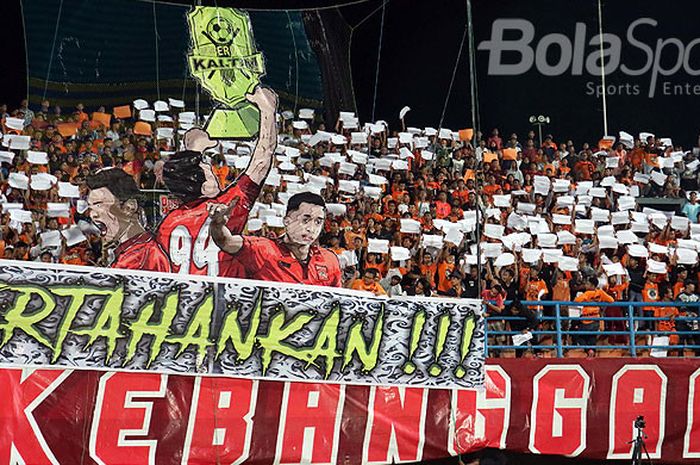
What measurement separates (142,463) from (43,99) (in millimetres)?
3883

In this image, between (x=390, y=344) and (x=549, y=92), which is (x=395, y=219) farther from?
(x=549, y=92)

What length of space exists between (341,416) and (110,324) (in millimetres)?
2800

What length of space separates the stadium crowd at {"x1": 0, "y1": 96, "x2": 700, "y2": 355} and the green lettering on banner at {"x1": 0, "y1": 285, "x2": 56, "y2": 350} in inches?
32.5

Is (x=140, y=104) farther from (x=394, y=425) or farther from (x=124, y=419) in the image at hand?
(x=394, y=425)

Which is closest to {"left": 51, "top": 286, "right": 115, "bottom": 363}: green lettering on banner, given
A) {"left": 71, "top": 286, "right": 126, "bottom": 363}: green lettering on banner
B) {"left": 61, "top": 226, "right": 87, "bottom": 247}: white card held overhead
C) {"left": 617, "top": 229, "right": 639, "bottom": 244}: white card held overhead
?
{"left": 71, "top": 286, "right": 126, "bottom": 363}: green lettering on banner

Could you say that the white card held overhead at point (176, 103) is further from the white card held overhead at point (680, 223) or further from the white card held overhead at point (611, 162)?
the white card held overhead at point (611, 162)

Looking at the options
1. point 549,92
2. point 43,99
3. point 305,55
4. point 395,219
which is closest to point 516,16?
point 549,92

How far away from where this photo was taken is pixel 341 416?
14047 mm

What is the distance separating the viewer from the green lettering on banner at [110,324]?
42.0 feet

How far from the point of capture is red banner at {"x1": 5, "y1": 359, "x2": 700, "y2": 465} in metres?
12.8

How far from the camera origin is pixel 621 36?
2595cm

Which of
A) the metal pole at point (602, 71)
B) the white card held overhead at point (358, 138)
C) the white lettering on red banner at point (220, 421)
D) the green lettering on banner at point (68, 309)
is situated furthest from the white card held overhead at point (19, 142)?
the metal pole at point (602, 71)

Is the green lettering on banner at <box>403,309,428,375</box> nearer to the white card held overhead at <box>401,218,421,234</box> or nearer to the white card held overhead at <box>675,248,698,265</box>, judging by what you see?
the white card held overhead at <box>401,218,421,234</box>

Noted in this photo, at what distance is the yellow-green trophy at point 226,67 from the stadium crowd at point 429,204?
28 centimetres
